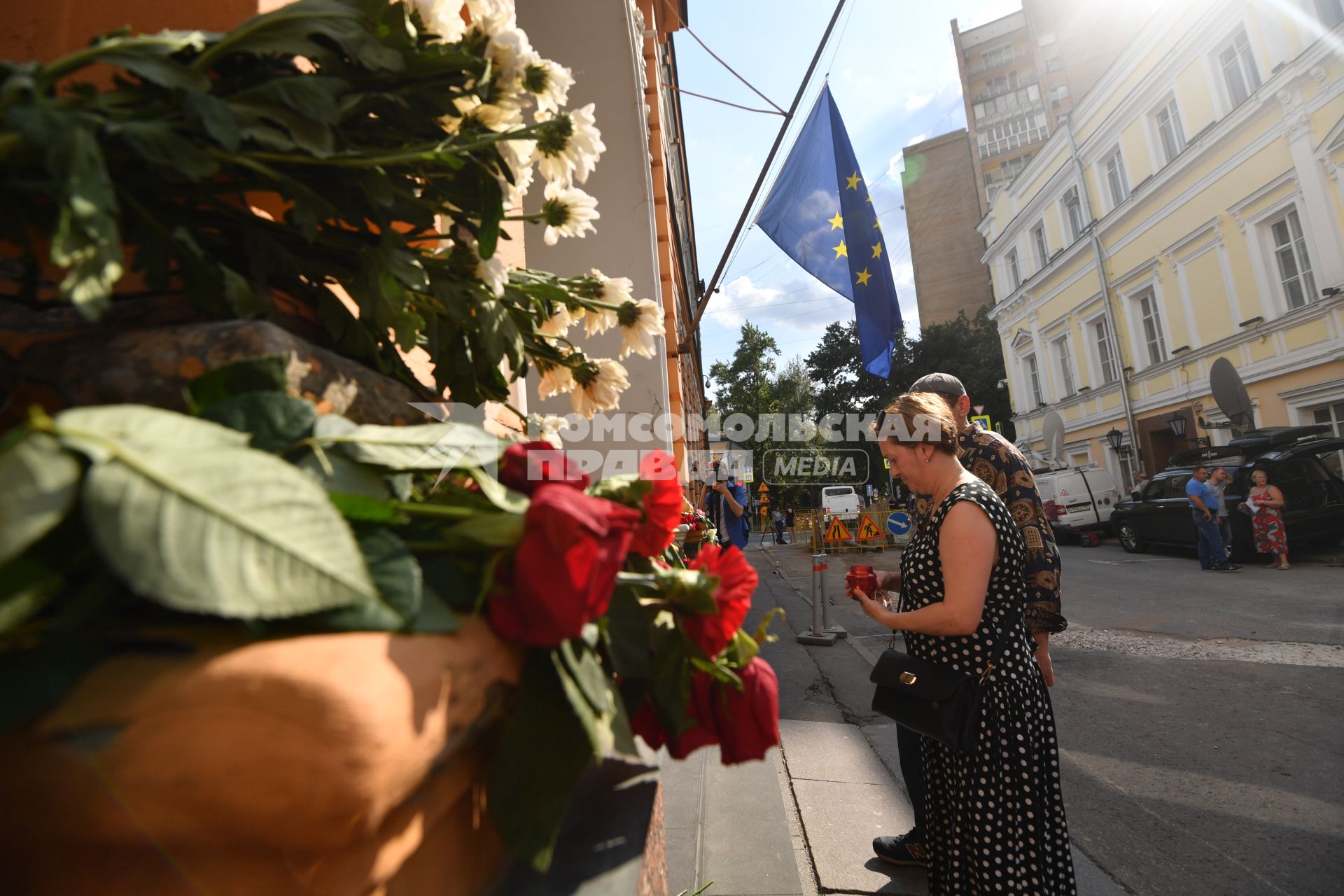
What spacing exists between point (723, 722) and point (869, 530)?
1924cm

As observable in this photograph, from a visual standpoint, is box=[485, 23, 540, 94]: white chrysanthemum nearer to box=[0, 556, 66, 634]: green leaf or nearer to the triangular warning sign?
box=[0, 556, 66, 634]: green leaf

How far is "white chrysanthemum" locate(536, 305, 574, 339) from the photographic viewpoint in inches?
41.4

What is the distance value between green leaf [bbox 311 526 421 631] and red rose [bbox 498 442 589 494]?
0.15 metres

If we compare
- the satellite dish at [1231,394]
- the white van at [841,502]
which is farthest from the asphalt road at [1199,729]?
the white van at [841,502]

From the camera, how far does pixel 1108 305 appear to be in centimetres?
2100

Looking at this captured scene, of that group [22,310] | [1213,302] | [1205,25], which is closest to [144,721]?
[22,310]

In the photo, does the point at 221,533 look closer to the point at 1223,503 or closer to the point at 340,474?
the point at 340,474

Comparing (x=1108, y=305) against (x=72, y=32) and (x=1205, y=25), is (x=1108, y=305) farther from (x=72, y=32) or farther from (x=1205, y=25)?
(x=72, y=32)

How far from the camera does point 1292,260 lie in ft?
49.9

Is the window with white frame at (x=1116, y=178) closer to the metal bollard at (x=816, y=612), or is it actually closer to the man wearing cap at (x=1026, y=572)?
the metal bollard at (x=816, y=612)

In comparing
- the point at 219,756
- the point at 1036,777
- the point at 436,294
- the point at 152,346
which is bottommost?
the point at 1036,777

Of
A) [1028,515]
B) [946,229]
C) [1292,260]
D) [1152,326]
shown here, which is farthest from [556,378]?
[946,229]

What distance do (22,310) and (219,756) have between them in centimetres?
54

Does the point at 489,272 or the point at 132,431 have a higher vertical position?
the point at 489,272
